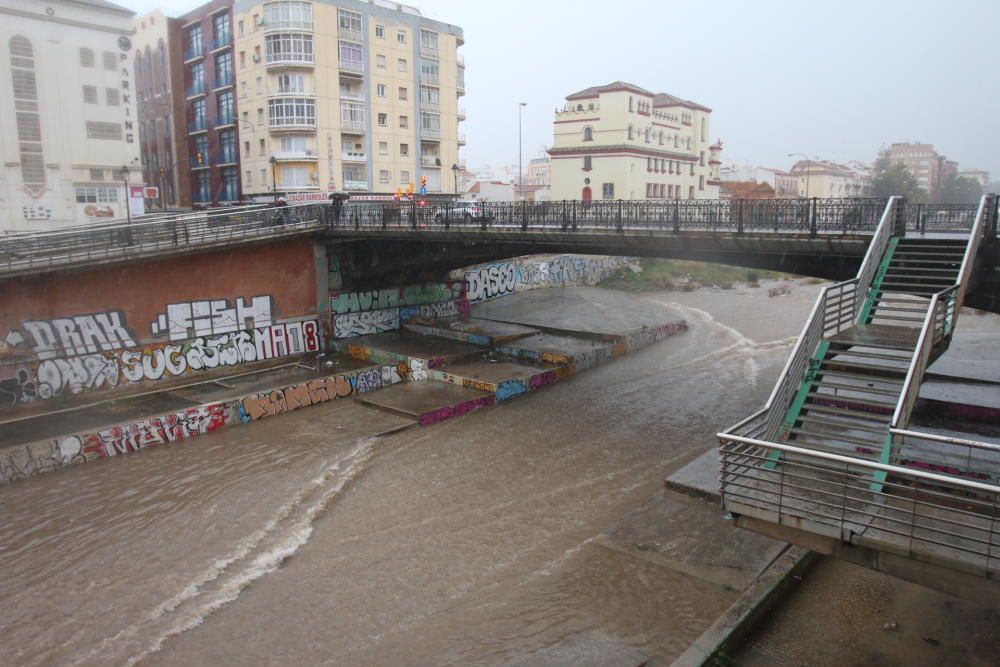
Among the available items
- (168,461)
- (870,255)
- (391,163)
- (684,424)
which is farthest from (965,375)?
(391,163)

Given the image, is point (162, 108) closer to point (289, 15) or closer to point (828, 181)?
point (289, 15)

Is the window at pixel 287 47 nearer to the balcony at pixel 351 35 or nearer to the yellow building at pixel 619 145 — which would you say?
the balcony at pixel 351 35

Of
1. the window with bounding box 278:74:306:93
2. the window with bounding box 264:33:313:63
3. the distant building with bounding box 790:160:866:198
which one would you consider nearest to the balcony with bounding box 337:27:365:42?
the window with bounding box 264:33:313:63

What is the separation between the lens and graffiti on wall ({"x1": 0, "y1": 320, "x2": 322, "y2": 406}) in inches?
811

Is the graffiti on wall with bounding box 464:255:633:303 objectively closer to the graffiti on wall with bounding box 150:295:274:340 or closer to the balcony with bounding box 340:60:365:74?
the graffiti on wall with bounding box 150:295:274:340

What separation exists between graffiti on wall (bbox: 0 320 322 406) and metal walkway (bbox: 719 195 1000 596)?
19.9m

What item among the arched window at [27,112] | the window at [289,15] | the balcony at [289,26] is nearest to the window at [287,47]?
the balcony at [289,26]

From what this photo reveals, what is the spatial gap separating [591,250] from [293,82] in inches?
1034

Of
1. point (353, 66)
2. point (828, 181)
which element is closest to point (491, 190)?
point (353, 66)

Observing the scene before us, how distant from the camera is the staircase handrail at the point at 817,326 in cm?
909

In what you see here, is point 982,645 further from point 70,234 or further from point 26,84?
point 26,84

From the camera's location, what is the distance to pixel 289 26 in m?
40.0

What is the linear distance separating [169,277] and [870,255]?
21.1 metres

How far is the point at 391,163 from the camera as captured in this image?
45219mm
